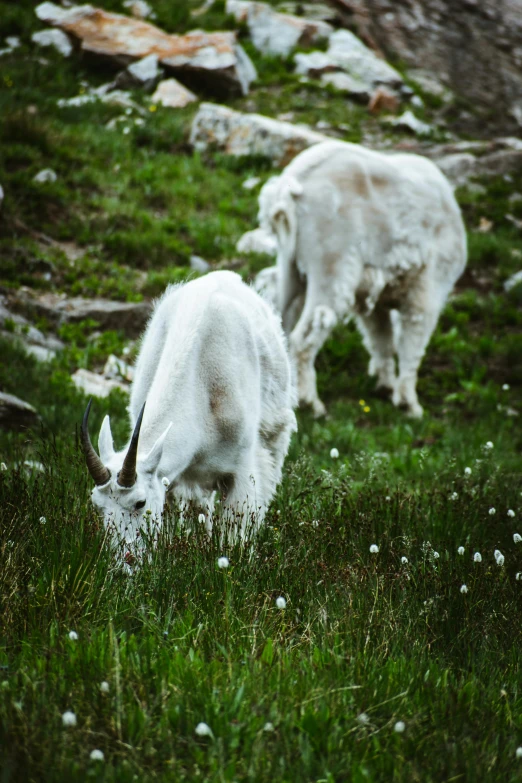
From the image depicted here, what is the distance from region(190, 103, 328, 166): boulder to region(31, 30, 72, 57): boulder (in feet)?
13.9

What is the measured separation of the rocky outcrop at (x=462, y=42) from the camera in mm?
21766

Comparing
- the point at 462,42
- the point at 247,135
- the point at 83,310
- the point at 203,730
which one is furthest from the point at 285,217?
the point at 462,42

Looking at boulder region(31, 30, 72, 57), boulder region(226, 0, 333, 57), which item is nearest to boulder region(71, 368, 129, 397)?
boulder region(31, 30, 72, 57)

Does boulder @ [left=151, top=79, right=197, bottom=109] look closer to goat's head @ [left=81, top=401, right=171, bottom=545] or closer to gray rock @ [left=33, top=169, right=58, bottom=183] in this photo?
gray rock @ [left=33, top=169, right=58, bottom=183]

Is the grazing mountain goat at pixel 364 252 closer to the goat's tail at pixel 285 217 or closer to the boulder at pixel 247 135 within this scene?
the goat's tail at pixel 285 217

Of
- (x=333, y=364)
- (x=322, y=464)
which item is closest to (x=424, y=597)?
(x=322, y=464)

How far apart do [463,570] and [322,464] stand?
273cm

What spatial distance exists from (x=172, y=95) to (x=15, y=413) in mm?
11708

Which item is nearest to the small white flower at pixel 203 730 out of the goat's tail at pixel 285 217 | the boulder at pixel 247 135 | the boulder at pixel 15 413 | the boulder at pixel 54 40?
the boulder at pixel 15 413

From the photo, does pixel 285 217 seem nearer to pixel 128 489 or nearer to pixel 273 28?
pixel 128 489

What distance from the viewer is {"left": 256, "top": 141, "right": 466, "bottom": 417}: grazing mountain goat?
363 inches

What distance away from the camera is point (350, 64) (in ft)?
65.9

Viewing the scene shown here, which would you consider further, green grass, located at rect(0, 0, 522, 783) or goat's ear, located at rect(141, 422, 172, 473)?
goat's ear, located at rect(141, 422, 172, 473)

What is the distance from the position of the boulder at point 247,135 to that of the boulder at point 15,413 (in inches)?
372
